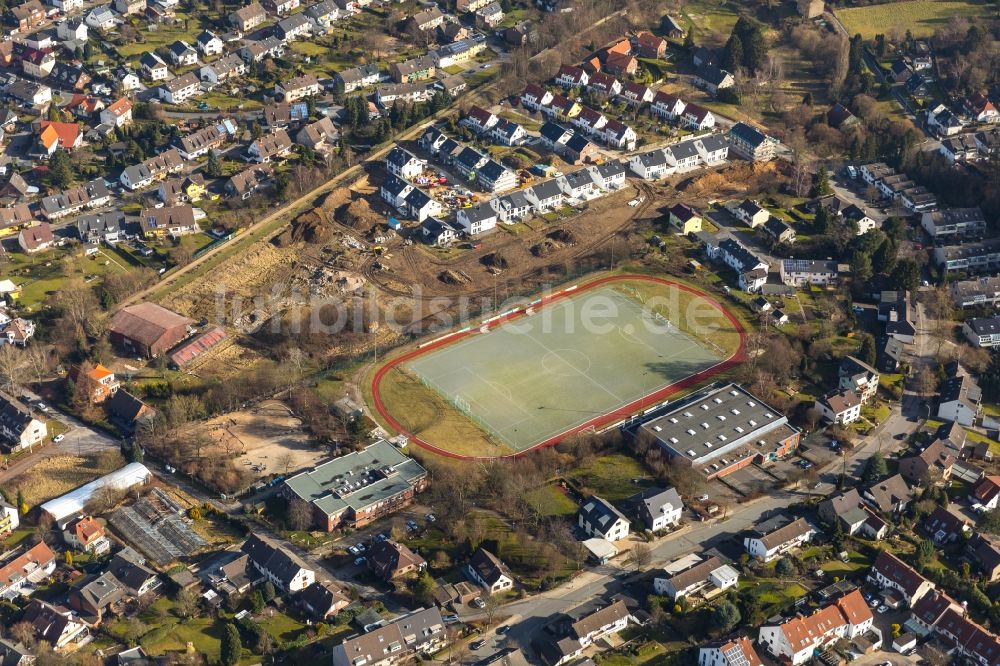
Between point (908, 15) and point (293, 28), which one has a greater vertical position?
point (908, 15)

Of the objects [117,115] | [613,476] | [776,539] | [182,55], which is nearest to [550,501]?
[613,476]

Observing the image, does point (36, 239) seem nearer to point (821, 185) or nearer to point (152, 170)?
point (152, 170)

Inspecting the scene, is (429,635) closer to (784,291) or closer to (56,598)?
(56,598)

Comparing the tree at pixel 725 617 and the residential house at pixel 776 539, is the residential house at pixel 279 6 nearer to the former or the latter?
the residential house at pixel 776 539

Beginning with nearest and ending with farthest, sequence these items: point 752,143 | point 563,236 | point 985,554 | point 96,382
Answer: 1. point 985,554
2. point 96,382
3. point 563,236
4. point 752,143

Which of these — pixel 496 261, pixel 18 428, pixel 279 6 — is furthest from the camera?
pixel 279 6

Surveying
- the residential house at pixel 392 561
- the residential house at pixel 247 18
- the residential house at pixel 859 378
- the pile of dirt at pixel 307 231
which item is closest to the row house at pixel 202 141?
the pile of dirt at pixel 307 231

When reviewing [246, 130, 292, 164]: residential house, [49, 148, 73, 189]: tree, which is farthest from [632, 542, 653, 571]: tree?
[49, 148, 73, 189]: tree

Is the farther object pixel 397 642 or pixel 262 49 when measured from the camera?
pixel 262 49
